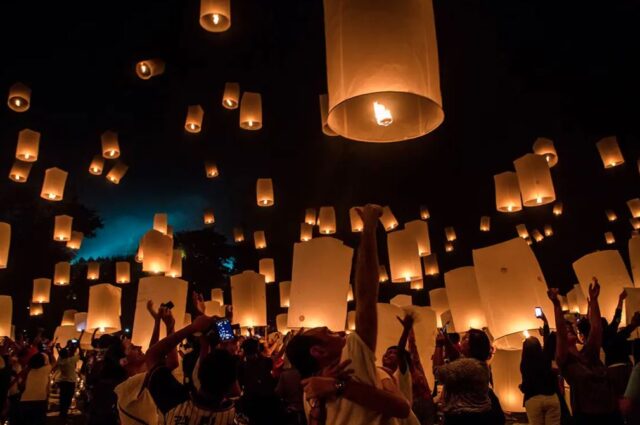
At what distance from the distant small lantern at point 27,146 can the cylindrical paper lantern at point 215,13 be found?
5.06m

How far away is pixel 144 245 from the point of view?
9.31 meters

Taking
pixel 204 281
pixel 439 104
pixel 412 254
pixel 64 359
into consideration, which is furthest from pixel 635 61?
pixel 204 281

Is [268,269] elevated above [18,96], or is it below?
below

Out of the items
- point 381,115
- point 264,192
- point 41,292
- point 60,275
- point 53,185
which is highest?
point 264,192

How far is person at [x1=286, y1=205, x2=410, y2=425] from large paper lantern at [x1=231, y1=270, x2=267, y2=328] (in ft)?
23.2

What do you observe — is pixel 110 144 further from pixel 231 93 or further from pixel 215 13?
pixel 215 13

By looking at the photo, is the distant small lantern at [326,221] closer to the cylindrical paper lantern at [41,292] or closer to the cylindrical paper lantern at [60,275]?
the cylindrical paper lantern at [60,275]

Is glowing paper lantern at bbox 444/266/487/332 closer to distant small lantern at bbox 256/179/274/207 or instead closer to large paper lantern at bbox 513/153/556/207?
large paper lantern at bbox 513/153/556/207

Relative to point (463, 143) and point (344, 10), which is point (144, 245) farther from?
point (463, 143)

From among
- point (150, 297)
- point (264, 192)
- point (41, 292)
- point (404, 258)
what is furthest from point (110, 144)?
point (41, 292)

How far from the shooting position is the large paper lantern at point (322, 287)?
16.3ft

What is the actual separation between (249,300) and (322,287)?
4.43 meters

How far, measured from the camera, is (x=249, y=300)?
30.1 ft

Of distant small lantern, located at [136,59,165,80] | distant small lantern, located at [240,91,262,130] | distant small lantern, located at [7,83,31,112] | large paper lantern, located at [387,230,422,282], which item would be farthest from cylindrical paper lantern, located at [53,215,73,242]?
large paper lantern, located at [387,230,422,282]
